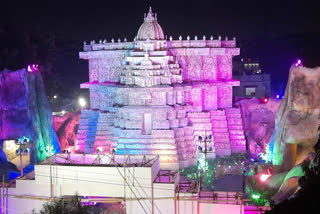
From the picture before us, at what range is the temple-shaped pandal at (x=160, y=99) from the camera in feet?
102

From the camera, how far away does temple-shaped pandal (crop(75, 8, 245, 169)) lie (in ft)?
102

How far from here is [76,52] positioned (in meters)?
64.7

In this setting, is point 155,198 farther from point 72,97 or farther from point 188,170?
point 72,97

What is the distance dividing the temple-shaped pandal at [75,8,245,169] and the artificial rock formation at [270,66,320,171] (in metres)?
7.13

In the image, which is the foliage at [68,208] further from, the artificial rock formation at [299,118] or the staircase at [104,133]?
the staircase at [104,133]

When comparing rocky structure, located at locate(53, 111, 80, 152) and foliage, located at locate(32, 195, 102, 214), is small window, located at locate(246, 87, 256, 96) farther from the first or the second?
foliage, located at locate(32, 195, 102, 214)

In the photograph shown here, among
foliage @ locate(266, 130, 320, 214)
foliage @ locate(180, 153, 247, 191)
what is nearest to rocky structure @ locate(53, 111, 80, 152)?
foliage @ locate(180, 153, 247, 191)

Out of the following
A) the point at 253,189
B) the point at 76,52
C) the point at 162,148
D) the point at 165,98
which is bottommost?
the point at 253,189

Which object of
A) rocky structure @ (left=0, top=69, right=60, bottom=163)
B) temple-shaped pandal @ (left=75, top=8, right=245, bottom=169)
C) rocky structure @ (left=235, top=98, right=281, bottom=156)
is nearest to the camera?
temple-shaped pandal @ (left=75, top=8, right=245, bottom=169)

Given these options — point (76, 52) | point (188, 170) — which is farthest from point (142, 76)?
point (76, 52)

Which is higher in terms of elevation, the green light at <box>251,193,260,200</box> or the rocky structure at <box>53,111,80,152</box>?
the rocky structure at <box>53,111,80,152</box>

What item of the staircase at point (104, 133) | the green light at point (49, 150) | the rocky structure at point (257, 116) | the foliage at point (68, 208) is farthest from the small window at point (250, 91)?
the foliage at point (68, 208)

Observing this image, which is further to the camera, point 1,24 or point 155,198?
point 1,24

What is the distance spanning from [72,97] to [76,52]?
12.7 meters
